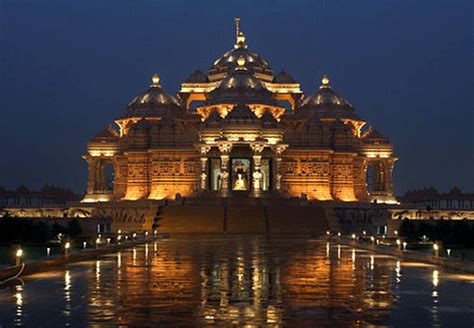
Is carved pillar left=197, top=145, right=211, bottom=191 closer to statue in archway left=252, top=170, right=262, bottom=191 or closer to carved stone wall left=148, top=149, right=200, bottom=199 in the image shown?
carved stone wall left=148, top=149, right=200, bottom=199

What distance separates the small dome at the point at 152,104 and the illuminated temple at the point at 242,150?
0.11m

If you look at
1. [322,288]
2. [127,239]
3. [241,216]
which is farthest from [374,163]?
[322,288]

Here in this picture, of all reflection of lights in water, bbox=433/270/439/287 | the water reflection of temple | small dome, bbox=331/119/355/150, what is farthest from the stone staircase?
reflection of lights in water, bbox=433/270/439/287

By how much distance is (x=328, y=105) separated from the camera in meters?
71.9

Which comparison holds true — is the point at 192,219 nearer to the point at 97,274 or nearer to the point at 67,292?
the point at 97,274

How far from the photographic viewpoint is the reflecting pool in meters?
11.4

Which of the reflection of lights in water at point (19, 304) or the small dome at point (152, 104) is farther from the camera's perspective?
the small dome at point (152, 104)

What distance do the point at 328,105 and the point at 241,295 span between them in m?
58.6

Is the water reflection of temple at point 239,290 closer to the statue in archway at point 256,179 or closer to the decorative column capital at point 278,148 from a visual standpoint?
the statue in archway at point 256,179

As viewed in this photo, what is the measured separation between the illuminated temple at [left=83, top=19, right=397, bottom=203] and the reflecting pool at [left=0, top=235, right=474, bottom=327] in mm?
38810

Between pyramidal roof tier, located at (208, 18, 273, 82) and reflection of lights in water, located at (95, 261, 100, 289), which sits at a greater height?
pyramidal roof tier, located at (208, 18, 273, 82)

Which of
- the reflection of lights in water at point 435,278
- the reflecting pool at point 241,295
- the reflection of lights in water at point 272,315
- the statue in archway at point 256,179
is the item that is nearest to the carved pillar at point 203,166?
the statue in archway at point 256,179

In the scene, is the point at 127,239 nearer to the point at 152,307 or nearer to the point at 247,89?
the point at 152,307

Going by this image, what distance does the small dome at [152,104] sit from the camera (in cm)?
7288
